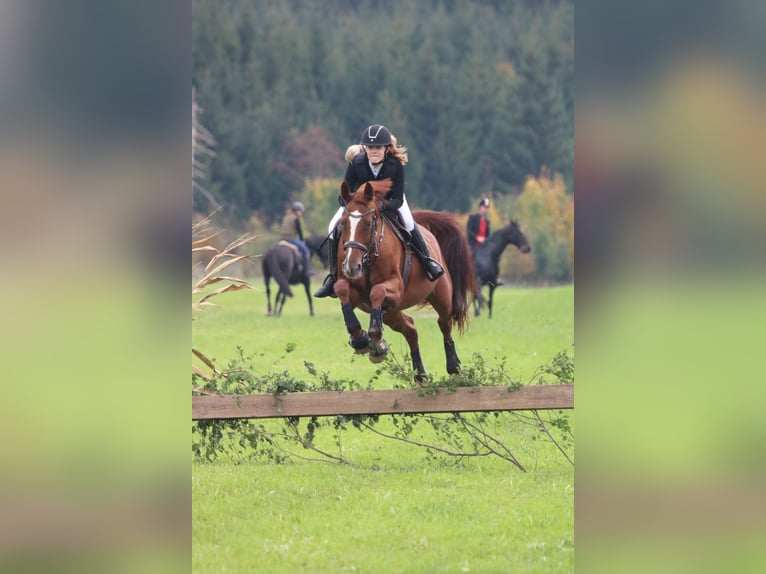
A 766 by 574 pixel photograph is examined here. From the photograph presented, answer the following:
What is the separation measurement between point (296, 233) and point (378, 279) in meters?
15.1

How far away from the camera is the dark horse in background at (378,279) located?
26.0 ft

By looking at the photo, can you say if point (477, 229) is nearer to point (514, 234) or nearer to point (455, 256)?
point (514, 234)

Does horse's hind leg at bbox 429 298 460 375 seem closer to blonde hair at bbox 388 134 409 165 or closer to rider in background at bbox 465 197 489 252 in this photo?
blonde hair at bbox 388 134 409 165

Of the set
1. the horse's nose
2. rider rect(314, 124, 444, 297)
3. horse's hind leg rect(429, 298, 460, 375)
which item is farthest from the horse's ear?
horse's hind leg rect(429, 298, 460, 375)

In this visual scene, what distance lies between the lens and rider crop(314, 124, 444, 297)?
8.34 metres

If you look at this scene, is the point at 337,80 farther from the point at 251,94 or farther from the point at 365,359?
the point at 365,359

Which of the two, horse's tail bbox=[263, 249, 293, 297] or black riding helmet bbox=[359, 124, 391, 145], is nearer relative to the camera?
black riding helmet bbox=[359, 124, 391, 145]

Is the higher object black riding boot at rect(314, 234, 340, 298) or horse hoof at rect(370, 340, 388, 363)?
black riding boot at rect(314, 234, 340, 298)

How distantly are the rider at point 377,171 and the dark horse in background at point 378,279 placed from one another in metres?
0.15

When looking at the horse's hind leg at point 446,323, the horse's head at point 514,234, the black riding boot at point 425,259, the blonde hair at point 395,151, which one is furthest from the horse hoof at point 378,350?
the horse's head at point 514,234

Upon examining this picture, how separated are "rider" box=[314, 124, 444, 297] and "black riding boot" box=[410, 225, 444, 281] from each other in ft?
0.32

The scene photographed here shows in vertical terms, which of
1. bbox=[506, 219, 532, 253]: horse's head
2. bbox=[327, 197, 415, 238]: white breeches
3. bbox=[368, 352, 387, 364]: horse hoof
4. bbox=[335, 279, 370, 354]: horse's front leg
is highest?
bbox=[506, 219, 532, 253]: horse's head
